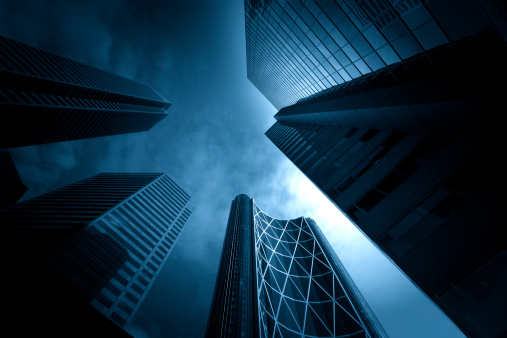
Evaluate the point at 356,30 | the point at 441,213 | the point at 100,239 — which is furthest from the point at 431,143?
the point at 100,239

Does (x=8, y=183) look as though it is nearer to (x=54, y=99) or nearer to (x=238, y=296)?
(x=54, y=99)

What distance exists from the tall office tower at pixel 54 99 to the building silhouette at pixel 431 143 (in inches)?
3707

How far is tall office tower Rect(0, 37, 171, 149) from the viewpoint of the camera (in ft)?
225

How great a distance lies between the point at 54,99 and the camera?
85625 mm

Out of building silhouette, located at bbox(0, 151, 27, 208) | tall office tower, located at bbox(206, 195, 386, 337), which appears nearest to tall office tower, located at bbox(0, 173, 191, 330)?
building silhouette, located at bbox(0, 151, 27, 208)

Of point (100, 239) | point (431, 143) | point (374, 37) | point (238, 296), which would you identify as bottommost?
point (238, 296)

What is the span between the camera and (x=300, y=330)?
132ft

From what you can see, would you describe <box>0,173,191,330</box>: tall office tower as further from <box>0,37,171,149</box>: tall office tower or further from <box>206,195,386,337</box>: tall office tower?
<box>0,37,171,149</box>: tall office tower

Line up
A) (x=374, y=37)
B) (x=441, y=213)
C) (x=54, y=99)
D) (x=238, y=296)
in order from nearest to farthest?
(x=441, y=213)
(x=374, y=37)
(x=238, y=296)
(x=54, y=99)

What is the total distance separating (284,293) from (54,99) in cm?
11288

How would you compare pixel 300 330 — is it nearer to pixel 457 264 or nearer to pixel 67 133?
pixel 457 264

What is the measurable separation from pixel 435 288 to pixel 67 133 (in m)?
135

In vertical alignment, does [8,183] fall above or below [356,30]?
above

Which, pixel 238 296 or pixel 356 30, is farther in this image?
pixel 238 296
